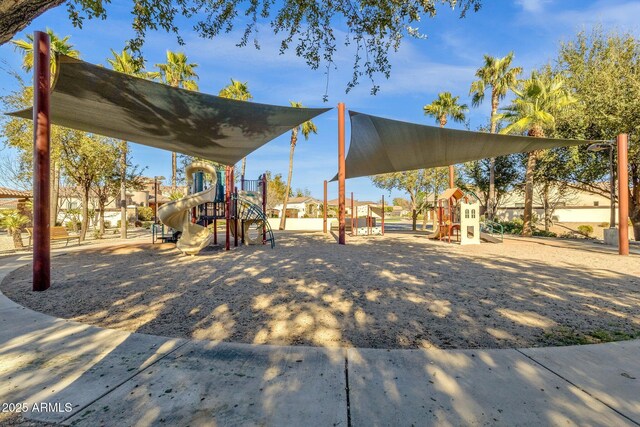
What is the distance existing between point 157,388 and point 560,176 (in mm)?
19216

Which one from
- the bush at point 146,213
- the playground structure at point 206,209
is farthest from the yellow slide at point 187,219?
the bush at point 146,213

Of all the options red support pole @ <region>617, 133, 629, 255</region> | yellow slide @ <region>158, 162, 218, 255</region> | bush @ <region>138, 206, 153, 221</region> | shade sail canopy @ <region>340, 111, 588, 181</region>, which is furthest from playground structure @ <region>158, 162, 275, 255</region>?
bush @ <region>138, 206, 153, 221</region>

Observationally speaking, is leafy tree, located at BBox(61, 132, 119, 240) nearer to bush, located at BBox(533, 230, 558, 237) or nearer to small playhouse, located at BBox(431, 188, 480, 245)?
small playhouse, located at BBox(431, 188, 480, 245)

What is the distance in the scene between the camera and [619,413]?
1.72m

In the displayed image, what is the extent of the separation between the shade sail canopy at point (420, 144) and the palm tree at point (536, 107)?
6.61 meters

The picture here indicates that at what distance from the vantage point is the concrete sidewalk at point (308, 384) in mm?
1699

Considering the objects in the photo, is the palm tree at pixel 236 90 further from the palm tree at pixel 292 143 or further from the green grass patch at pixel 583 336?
the green grass patch at pixel 583 336

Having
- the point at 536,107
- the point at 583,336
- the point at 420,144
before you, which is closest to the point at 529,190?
the point at 536,107

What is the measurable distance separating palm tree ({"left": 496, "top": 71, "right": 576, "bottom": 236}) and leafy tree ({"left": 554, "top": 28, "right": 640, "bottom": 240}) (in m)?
0.61

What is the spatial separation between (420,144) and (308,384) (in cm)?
840

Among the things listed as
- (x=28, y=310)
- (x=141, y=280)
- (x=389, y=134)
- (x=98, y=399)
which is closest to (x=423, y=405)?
(x=98, y=399)

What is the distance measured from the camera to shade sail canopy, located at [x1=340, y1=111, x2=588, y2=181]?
782 cm

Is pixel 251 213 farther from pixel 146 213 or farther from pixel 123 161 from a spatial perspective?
pixel 146 213

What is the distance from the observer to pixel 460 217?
38.1 ft
